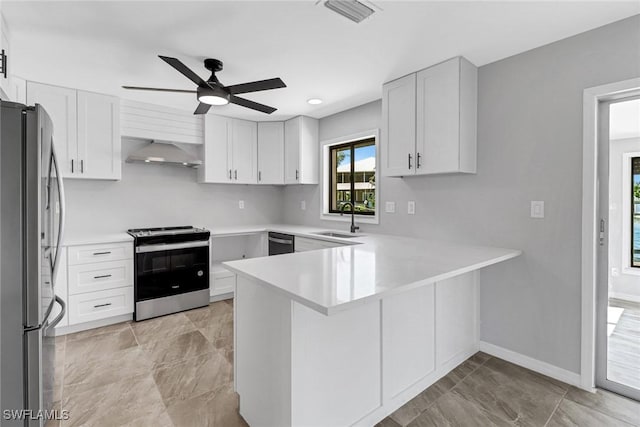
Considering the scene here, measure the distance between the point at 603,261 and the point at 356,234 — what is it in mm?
2053

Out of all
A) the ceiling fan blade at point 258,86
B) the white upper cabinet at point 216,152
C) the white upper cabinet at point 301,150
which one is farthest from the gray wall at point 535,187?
the white upper cabinet at point 216,152

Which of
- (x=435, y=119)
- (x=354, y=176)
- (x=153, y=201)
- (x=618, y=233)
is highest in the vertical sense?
(x=435, y=119)

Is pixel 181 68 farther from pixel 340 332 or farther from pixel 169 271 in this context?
pixel 169 271

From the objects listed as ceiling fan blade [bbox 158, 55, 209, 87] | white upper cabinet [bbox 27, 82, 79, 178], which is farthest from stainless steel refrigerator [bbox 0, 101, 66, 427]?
white upper cabinet [bbox 27, 82, 79, 178]

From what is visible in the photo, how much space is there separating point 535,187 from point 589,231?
43cm

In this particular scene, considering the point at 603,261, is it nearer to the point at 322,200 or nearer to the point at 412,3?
the point at 412,3

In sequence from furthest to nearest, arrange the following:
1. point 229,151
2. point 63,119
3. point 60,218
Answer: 1. point 229,151
2. point 63,119
3. point 60,218

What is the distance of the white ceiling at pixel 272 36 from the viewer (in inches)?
71.0

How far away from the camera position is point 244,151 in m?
4.27

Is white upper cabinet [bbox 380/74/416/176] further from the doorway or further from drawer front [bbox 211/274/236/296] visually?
drawer front [bbox 211/274/236/296]

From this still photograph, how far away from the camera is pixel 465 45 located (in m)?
2.21

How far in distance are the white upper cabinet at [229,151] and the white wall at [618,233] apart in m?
3.68

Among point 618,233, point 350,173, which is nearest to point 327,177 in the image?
point 350,173

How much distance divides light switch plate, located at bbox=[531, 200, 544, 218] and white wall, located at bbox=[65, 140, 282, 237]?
141 inches
